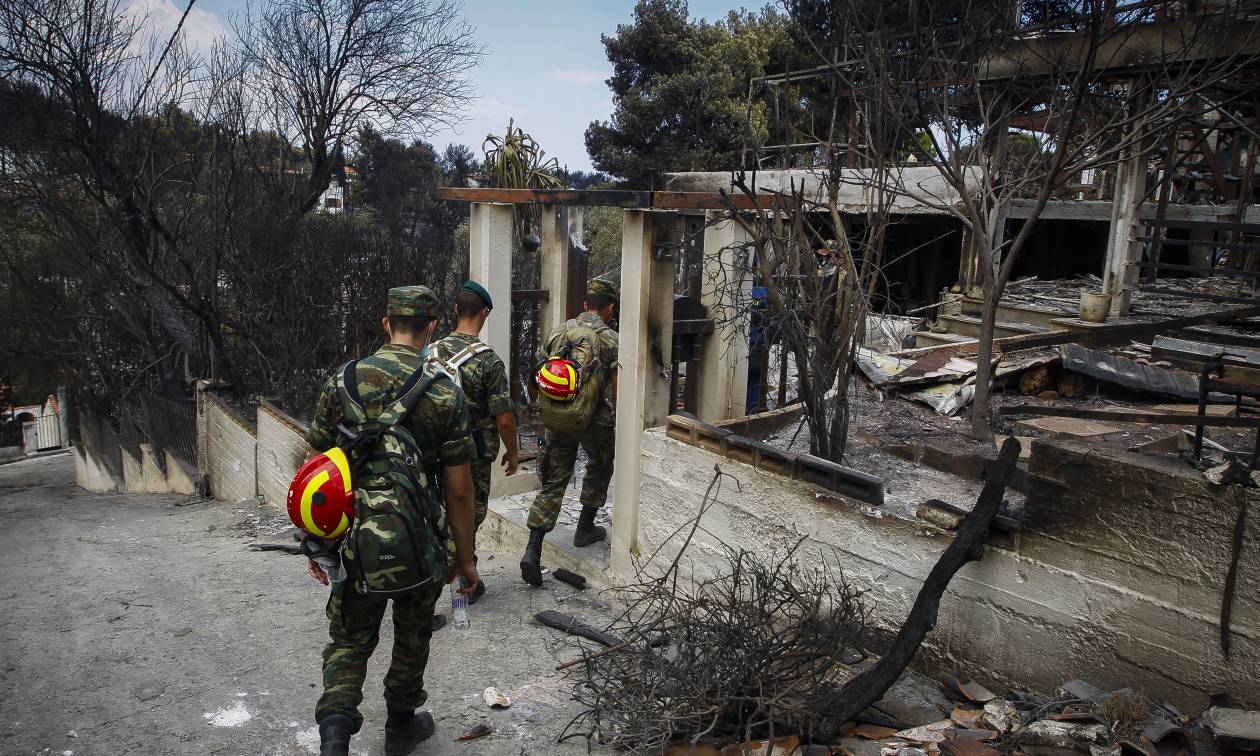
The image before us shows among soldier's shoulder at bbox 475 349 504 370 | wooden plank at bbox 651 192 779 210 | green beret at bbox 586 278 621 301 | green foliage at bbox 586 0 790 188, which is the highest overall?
green foliage at bbox 586 0 790 188

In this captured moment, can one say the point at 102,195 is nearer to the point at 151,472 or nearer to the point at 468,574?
the point at 151,472

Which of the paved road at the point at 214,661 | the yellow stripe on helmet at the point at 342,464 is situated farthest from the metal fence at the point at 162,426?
the yellow stripe on helmet at the point at 342,464

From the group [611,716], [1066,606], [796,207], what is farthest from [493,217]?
[1066,606]

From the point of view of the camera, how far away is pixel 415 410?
3.34m

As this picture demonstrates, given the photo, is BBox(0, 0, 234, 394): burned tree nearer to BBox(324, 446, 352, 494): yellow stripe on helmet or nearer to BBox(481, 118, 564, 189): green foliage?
BBox(481, 118, 564, 189): green foliage

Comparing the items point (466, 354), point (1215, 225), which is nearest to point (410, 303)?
point (466, 354)

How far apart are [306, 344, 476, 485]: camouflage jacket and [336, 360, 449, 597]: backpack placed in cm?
6

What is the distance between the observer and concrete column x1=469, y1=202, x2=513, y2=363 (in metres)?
6.29

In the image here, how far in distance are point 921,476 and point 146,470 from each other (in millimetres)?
13141

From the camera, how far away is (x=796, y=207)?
4664 mm

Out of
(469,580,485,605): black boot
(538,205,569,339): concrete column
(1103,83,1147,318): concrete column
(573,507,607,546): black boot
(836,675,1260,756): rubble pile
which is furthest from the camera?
(1103,83,1147,318): concrete column

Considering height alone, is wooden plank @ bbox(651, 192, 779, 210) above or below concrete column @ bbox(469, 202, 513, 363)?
above

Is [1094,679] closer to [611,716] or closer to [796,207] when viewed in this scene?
[611,716]

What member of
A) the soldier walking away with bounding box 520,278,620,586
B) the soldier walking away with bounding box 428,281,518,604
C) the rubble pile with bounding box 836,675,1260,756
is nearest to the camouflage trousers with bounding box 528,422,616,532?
the soldier walking away with bounding box 520,278,620,586
